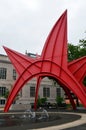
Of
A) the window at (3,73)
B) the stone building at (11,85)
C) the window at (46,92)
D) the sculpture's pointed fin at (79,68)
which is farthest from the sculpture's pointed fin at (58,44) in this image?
the window at (46,92)

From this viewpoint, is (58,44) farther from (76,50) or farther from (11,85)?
(11,85)

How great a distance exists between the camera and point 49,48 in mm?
36125

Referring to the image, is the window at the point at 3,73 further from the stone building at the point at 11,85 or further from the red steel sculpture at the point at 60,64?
the red steel sculpture at the point at 60,64

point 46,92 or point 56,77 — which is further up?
point 46,92

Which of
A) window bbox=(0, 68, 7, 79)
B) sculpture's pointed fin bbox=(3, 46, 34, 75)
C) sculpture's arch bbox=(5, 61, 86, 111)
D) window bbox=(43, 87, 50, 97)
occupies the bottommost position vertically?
sculpture's arch bbox=(5, 61, 86, 111)

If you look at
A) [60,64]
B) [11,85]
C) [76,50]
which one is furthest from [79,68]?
[11,85]

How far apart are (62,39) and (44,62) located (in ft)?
12.3

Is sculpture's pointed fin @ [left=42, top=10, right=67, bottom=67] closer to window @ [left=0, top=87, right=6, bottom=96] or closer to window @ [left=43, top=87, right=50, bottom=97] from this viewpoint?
window @ [left=0, top=87, right=6, bottom=96]

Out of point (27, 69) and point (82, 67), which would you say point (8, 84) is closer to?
point (27, 69)

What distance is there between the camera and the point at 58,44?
35188mm

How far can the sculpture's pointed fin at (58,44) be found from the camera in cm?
3459

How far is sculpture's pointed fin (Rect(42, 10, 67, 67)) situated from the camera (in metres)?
34.6

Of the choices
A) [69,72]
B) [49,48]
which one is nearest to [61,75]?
[69,72]

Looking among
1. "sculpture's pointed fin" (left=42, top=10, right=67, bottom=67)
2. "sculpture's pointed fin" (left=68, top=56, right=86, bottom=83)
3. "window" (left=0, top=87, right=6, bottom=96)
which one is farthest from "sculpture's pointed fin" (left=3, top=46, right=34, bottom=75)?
"window" (left=0, top=87, right=6, bottom=96)
